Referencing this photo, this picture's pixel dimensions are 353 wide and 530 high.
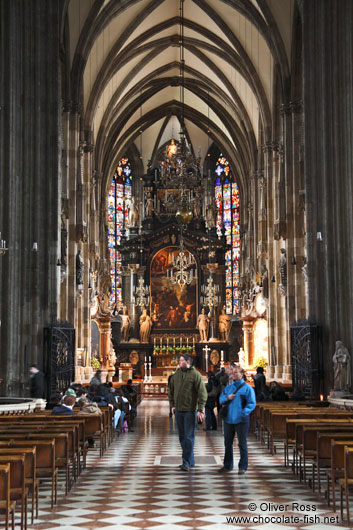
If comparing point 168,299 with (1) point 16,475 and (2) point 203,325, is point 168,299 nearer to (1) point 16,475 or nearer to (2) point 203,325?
(2) point 203,325

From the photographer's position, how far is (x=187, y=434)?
1006cm

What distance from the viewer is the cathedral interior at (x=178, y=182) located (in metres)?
20.4

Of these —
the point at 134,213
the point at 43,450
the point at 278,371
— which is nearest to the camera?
the point at 43,450

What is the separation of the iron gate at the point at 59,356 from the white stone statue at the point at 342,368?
735 cm

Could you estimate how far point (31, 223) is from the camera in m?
20.9

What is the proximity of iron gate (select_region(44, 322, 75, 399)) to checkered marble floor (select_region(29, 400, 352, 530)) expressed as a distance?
28.2 ft

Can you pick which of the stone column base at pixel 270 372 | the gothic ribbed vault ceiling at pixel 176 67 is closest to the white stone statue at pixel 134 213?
the gothic ribbed vault ceiling at pixel 176 67

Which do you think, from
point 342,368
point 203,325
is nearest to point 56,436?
point 342,368

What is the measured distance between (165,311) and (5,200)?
3260 centimetres

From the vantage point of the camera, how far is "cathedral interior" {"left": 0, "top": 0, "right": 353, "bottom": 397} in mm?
20438

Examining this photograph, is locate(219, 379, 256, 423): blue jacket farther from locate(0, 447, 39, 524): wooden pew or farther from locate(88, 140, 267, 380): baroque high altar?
locate(88, 140, 267, 380): baroque high altar

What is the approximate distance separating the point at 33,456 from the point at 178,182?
25623 mm

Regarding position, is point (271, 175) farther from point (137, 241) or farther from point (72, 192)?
point (137, 241)

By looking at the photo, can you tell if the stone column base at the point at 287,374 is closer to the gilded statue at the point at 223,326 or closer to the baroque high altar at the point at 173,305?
the baroque high altar at the point at 173,305
